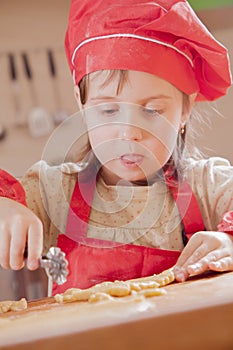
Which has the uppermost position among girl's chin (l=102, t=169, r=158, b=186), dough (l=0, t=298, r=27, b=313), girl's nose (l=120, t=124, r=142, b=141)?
girl's nose (l=120, t=124, r=142, b=141)

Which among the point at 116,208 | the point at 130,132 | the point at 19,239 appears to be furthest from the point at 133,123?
the point at 19,239

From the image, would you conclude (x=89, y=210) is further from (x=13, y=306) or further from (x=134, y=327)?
(x=134, y=327)

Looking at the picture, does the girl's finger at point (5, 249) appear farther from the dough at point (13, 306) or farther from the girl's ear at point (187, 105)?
the girl's ear at point (187, 105)

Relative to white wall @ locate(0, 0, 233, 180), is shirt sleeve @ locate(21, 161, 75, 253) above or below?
below

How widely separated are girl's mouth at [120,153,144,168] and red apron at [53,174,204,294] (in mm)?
49

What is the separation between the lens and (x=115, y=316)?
1.38ft

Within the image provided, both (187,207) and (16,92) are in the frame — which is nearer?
(187,207)

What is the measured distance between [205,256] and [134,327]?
0.26m

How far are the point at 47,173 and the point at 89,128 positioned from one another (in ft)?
0.26

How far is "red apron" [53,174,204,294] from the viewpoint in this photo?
2.29 feet

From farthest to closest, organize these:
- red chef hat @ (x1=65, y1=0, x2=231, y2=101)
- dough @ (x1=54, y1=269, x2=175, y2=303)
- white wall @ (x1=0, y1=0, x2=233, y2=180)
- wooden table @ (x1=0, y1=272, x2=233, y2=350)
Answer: white wall @ (x1=0, y1=0, x2=233, y2=180) < red chef hat @ (x1=65, y1=0, x2=231, y2=101) < dough @ (x1=54, y1=269, x2=175, y2=303) < wooden table @ (x1=0, y1=272, x2=233, y2=350)

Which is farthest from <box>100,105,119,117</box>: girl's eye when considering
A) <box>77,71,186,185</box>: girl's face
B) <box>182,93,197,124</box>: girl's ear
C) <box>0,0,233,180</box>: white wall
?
<box>0,0,233,180</box>: white wall

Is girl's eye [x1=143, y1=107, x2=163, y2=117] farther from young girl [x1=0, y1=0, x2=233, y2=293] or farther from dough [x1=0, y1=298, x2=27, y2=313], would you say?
dough [x1=0, y1=298, x2=27, y2=313]

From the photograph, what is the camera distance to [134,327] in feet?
1.30
